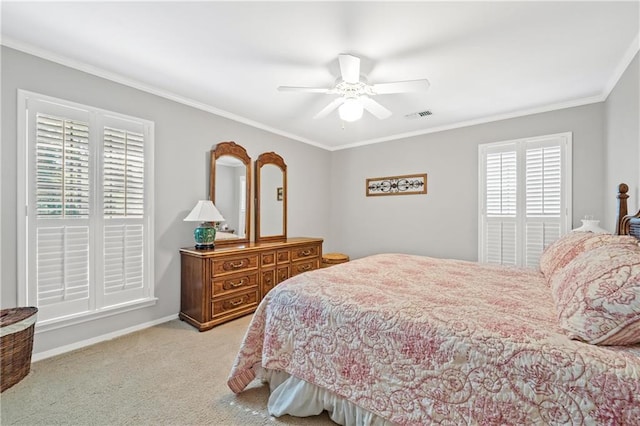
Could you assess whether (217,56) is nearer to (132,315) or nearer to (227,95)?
(227,95)

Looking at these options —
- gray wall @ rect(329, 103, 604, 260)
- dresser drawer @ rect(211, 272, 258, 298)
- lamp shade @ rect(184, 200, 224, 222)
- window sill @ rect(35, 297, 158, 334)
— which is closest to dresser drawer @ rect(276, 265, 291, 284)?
dresser drawer @ rect(211, 272, 258, 298)

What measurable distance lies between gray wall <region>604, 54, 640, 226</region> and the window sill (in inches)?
177

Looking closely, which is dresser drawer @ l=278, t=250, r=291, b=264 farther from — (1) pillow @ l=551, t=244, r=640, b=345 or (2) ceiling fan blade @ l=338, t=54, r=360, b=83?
(1) pillow @ l=551, t=244, r=640, b=345

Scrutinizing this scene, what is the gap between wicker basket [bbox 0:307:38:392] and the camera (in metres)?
1.74

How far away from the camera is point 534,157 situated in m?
3.47

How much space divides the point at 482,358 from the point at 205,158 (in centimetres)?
338

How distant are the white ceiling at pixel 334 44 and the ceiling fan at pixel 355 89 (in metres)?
0.17

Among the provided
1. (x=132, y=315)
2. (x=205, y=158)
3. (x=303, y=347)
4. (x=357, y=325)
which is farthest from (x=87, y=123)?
(x=357, y=325)

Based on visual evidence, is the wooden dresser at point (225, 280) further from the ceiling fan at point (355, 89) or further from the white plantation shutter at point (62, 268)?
the ceiling fan at point (355, 89)

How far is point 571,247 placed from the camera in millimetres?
2004

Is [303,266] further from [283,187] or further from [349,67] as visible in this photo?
[349,67]

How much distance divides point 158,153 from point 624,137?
4.50 m

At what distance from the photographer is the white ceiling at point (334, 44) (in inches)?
71.4

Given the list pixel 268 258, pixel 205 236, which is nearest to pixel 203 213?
pixel 205 236
